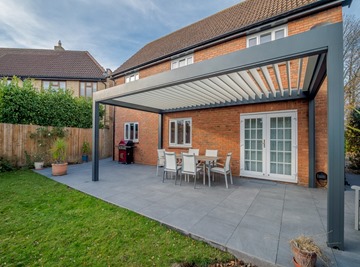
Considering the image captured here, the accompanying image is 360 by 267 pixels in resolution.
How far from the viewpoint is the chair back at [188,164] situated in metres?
5.60

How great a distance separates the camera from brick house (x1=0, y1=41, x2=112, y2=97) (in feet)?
52.0

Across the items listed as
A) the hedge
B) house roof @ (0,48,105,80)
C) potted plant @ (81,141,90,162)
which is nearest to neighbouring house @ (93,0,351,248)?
potted plant @ (81,141,90,162)

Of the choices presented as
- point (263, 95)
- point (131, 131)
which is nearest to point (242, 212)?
point (263, 95)

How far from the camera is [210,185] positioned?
5.86m

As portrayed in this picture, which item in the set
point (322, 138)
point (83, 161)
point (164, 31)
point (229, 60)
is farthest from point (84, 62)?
point (322, 138)

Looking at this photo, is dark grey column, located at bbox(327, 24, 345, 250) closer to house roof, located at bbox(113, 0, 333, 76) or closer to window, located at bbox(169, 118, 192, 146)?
house roof, located at bbox(113, 0, 333, 76)

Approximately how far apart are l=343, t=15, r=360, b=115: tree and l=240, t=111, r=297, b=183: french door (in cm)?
408

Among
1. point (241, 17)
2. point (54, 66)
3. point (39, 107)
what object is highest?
point (54, 66)

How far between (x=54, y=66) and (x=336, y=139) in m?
21.5

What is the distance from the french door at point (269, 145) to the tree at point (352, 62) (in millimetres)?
4076

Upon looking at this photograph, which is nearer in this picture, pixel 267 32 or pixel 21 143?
pixel 267 32

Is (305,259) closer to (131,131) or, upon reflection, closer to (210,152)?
(210,152)

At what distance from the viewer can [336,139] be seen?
A: 7.91 feet

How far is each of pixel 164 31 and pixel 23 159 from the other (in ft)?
38.3
